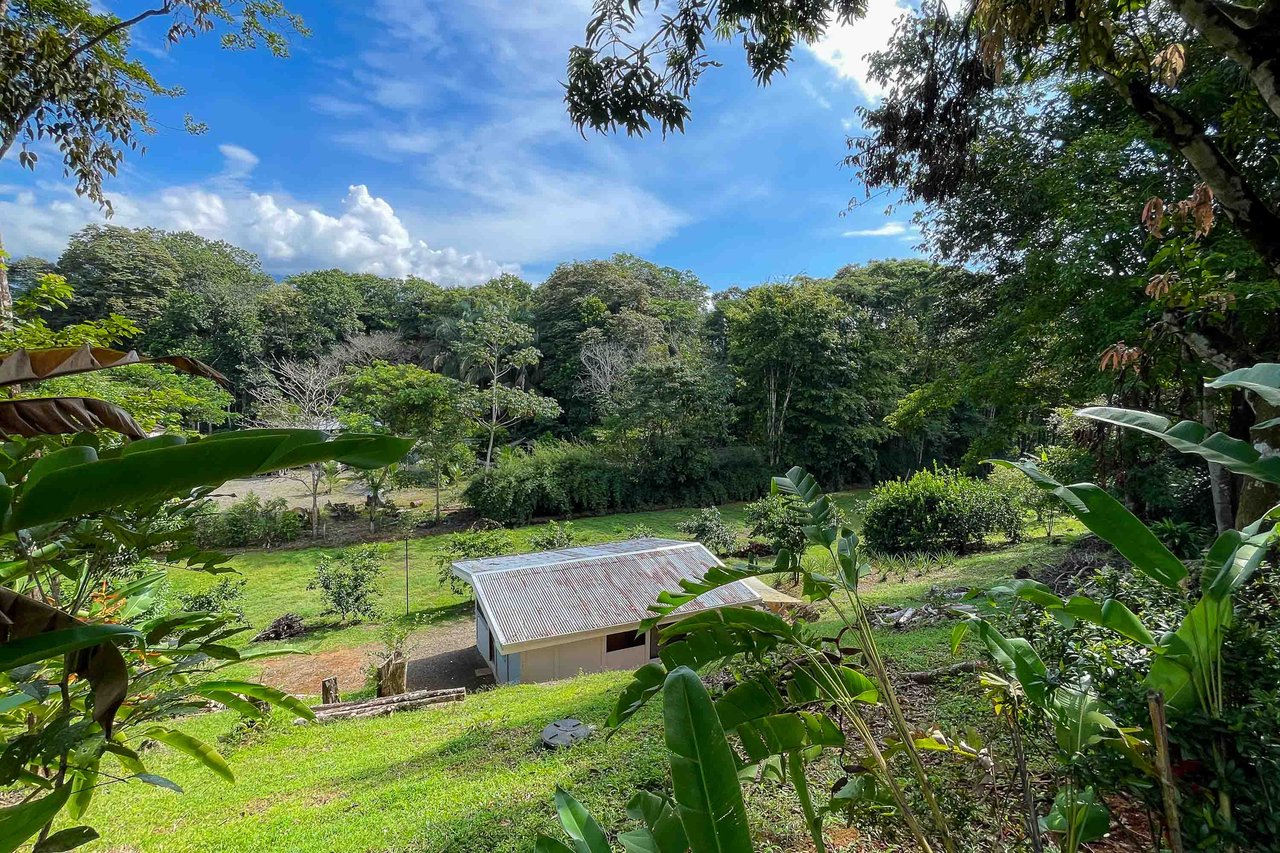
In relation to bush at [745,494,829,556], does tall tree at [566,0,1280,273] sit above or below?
above

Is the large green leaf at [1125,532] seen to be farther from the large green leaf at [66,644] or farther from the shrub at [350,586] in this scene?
the shrub at [350,586]

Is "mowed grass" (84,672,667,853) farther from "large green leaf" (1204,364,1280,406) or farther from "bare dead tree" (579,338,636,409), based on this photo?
"bare dead tree" (579,338,636,409)

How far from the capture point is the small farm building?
747 centimetres

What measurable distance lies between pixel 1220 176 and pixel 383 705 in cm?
837

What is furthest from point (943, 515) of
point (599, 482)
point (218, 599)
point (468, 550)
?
point (218, 599)

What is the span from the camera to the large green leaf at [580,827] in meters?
0.90

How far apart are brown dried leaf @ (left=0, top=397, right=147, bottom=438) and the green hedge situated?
16.1 metres

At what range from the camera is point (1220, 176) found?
223cm

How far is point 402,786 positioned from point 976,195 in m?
11.6

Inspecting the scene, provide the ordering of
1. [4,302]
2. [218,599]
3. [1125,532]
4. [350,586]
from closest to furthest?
[1125,532]
[4,302]
[218,599]
[350,586]

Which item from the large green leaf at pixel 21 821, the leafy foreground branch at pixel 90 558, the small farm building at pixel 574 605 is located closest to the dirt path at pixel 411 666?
the small farm building at pixel 574 605

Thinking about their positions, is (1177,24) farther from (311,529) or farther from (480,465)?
(311,529)

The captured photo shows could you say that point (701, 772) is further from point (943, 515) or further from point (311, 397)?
point (311, 397)

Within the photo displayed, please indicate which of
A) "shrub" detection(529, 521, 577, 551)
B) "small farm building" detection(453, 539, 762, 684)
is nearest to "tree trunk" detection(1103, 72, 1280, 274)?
"small farm building" detection(453, 539, 762, 684)
